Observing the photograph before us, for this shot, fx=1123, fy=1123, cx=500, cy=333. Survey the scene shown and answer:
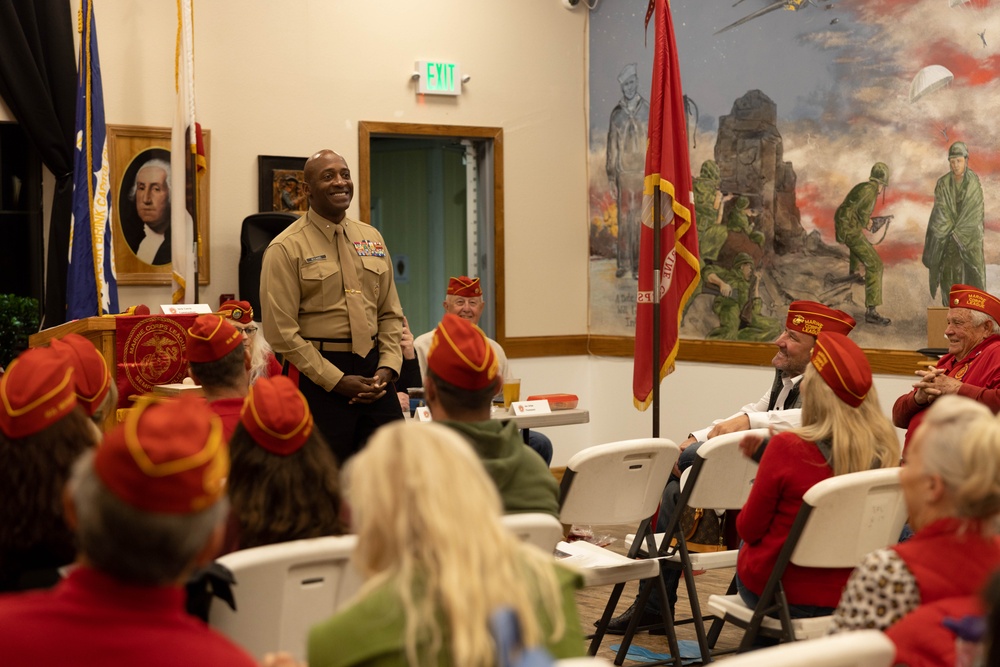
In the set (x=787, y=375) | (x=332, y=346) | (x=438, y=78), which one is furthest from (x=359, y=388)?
(x=438, y=78)

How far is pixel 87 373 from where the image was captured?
2910mm

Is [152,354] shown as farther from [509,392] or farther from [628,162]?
[628,162]

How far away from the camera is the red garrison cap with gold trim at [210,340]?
320 cm

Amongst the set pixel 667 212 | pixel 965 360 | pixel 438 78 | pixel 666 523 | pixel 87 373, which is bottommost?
pixel 666 523

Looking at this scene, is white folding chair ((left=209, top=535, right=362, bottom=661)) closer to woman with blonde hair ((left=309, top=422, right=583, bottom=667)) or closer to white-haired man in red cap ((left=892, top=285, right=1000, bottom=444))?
woman with blonde hair ((left=309, top=422, right=583, bottom=667))

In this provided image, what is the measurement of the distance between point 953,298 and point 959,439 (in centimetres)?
299

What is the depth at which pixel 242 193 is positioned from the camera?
23.1ft

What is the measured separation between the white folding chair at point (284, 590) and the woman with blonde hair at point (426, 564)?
0.64 m

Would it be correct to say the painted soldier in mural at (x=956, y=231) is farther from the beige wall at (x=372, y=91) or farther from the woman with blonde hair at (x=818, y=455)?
the beige wall at (x=372, y=91)

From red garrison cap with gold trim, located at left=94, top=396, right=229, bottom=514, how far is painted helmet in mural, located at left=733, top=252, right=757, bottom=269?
19.5ft

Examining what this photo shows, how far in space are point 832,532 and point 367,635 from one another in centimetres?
184

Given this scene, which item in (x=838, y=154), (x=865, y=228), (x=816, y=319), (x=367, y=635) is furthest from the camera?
(x=838, y=154)

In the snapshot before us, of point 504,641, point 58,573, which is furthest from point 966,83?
point 504,641

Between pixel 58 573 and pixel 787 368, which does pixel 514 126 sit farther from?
pixel 58 573
